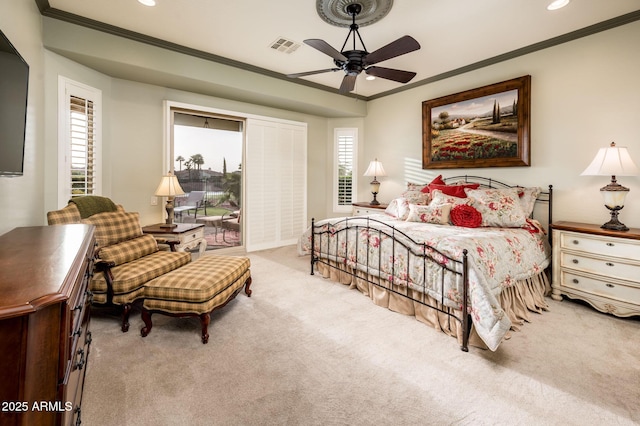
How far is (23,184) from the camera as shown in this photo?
2451mm

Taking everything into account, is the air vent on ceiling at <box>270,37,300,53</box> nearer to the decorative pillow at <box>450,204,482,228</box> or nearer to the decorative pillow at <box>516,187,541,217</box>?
the decorative pillow at <box>450,204,482,228</box>

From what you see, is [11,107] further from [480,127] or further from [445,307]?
[480,127]

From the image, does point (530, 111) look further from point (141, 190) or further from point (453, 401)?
point (141, 190)

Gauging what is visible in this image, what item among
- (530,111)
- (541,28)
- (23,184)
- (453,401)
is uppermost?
(541,28)

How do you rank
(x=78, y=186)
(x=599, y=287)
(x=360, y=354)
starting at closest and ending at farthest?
(x=360, y=354)
(x=599, y=287)
(x=78, y=186)

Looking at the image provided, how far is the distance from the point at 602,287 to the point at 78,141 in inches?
233

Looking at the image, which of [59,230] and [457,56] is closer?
[59,230]

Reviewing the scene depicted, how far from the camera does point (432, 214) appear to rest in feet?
11.7

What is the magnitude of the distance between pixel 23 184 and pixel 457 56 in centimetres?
509

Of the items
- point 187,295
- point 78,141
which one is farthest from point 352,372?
point 78,141

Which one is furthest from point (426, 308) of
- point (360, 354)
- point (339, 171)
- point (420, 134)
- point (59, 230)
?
point (339, 171)

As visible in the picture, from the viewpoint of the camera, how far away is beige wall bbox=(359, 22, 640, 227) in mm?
3061

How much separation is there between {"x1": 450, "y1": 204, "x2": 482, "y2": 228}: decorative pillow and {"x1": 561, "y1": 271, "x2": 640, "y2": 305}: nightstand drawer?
100 centimetres

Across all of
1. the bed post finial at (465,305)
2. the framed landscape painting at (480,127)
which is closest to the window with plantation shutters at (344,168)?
the framed landscape painting at (480,127)
